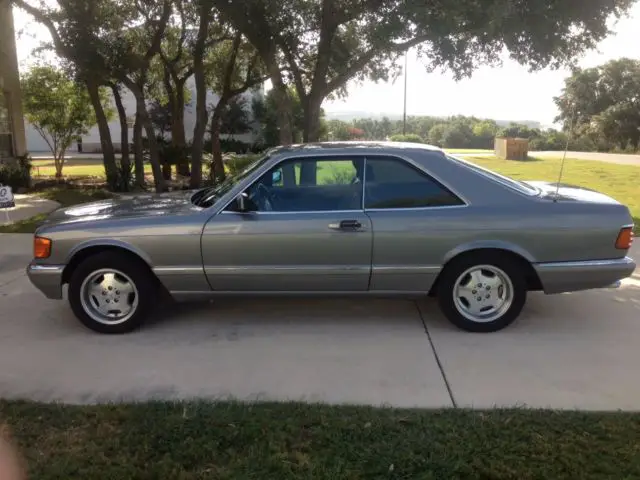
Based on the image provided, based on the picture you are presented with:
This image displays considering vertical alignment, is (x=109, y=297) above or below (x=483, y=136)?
below

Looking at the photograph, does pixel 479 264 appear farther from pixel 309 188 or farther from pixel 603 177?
pixel 603 177

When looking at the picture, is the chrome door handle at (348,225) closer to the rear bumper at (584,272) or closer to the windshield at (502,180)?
the windshield at (502,180)

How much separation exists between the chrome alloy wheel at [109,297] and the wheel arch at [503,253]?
8.28 feet

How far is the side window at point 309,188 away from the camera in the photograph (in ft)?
16.1

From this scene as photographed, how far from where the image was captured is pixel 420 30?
31.7 feet

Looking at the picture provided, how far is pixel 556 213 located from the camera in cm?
479

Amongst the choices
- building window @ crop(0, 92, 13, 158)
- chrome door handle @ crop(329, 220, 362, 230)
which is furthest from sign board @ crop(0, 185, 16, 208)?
building window @ crop(0, 92, 13, 158)

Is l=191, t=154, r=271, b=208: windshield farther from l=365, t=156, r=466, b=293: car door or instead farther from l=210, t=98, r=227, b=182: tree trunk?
l=210, t=98, r=227, b=182: tree trunk

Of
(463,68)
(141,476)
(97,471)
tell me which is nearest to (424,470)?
(141,476)

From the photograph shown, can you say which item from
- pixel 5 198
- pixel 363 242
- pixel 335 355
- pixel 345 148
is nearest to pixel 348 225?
pixel 363 242

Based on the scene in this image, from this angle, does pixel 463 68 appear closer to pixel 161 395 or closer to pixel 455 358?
pixel 455 358

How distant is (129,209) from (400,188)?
2357 mm

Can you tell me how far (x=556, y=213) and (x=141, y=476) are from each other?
3.60 meters

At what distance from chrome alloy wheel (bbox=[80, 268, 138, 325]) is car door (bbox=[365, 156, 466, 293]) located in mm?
2043
